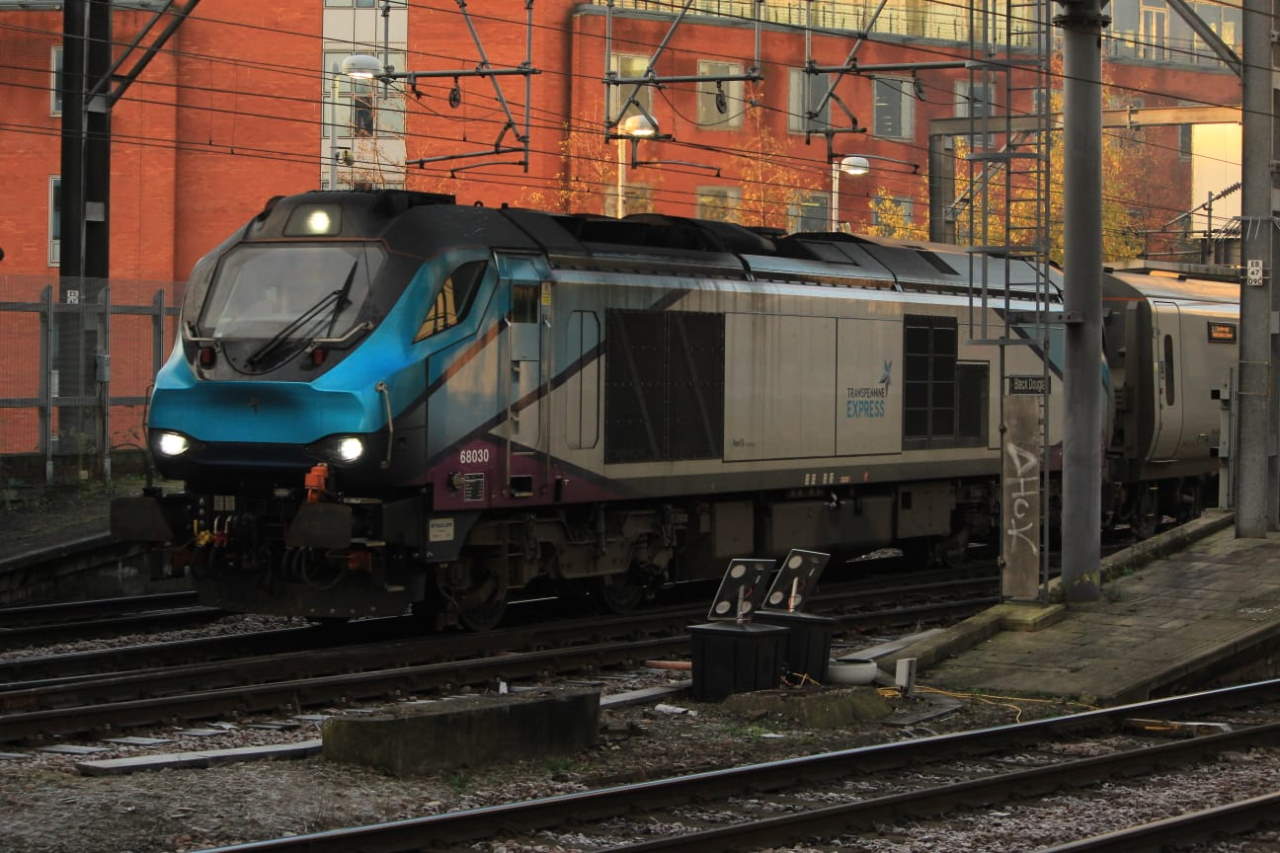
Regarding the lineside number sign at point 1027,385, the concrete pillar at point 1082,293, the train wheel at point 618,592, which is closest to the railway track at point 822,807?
the concrete pillar at point 1082,293

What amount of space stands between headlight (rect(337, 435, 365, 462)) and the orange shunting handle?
6.1 inches

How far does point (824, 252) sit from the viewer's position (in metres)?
20.4

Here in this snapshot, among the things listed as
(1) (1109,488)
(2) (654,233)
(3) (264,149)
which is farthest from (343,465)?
(3) (264,149)

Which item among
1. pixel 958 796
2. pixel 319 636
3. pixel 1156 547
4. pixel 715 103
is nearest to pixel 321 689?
pixel 319 636

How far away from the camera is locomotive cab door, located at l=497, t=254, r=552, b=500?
15930 mm

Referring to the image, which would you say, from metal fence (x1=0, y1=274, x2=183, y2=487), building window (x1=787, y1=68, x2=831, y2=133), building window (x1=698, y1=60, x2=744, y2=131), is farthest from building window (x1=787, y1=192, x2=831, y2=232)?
metal fence (x1=0, y1=274, x2=183, y2=487)

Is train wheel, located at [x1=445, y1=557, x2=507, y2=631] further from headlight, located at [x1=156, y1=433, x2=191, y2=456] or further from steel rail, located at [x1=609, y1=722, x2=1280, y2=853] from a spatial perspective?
steel rail, located at [x1=609, y1=722, x2=1280, y2=853]

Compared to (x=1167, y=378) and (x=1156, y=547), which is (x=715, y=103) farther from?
(x=1156, y=547)

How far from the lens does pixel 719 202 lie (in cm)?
4850

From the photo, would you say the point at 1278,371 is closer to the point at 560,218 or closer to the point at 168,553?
the point at 560,218

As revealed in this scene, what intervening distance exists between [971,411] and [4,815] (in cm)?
1476

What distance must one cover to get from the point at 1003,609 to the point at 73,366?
1191 cm

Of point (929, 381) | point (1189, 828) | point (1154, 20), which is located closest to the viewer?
point (1189, 828)

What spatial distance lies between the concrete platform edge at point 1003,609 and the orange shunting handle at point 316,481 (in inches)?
174
